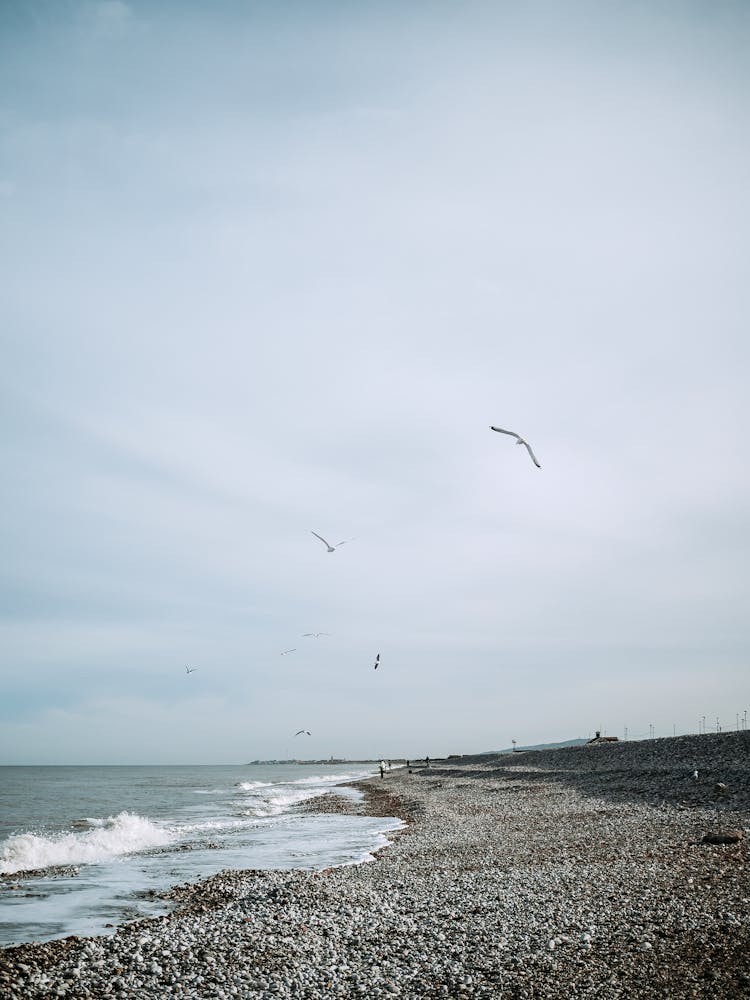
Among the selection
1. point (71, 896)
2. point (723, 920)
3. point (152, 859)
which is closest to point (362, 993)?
point (723, 920)

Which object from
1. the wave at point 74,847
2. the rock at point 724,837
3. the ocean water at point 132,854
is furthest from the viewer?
the wave at point 74,847

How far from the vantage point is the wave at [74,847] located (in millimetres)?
24953

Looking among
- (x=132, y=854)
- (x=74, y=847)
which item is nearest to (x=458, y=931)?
(x=132, y=854)

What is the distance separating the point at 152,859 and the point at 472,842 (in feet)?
40.3

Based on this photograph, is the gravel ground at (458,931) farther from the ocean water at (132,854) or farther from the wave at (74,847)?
the wave at (74,847)

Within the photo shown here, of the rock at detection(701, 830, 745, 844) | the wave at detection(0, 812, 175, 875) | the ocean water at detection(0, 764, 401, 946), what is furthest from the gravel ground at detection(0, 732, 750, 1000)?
the wave at detection(0, 812, 175, 875)

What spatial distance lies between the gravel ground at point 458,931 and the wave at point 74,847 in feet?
35.5

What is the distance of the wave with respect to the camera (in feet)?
81.9

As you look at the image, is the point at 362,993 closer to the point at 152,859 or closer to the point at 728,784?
the point at 152,859

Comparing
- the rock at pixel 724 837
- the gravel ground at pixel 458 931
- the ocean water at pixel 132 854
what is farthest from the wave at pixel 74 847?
the rock at pixel 724 837

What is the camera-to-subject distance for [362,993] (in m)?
9.43

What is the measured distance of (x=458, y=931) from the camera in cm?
1177

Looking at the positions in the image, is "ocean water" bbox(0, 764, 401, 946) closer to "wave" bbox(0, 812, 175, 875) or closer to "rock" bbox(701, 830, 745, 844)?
"wave" bbox(0, 812, 175, 875)

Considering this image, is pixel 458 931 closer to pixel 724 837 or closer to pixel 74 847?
pixel 724 837
